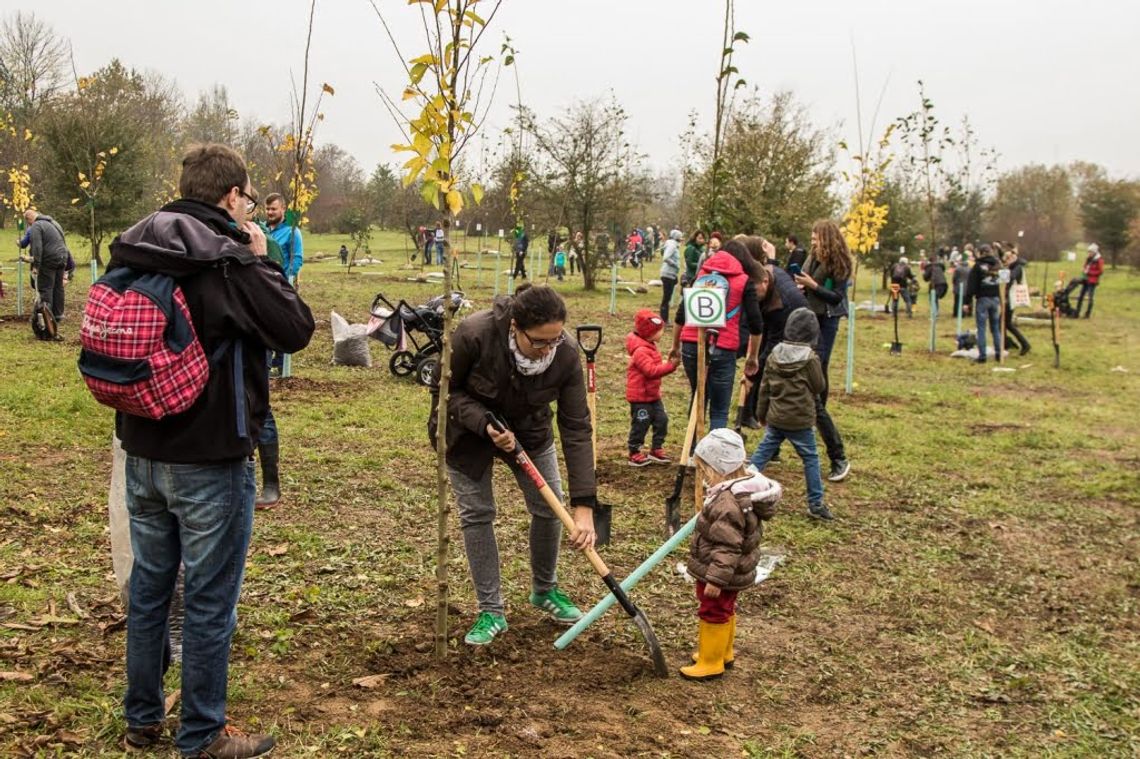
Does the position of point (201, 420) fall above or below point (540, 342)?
below

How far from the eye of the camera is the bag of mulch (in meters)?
12.4

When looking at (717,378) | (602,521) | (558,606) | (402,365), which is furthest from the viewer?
(402,365)

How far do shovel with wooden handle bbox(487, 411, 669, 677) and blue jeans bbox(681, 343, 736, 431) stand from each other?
337cm

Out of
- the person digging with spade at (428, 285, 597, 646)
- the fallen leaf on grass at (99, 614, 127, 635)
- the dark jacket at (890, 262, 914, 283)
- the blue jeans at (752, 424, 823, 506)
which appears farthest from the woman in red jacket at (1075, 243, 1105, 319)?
the fallen leaf on grass at (99, 614, 127, 635)

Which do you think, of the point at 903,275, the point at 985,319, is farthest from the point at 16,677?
the point at 903,275

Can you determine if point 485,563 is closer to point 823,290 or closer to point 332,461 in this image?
point 332,461

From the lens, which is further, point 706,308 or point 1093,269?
point 1093,269

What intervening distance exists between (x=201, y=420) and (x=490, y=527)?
1729 mm

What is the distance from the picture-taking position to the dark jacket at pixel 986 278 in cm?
1543

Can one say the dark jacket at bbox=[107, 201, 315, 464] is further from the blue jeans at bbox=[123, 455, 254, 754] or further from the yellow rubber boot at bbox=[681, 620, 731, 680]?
the yellow rubber boot at bbox=[681, 620, 731, 680]

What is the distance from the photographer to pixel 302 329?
9.78ft

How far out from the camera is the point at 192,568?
2932 mm

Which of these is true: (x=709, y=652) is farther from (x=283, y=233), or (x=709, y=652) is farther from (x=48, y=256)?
(x=48, y=256)

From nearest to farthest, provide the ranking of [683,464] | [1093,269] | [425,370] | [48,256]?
1. [683,464]
2. [425,370]
3. [48,256]
4. [1093,269]
